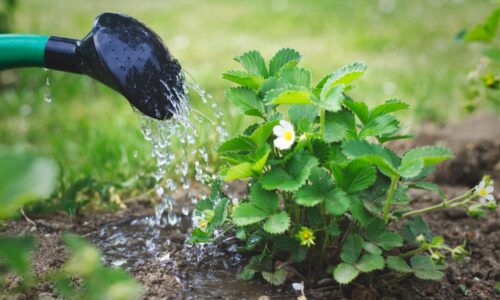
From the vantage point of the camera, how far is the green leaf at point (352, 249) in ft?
5.31

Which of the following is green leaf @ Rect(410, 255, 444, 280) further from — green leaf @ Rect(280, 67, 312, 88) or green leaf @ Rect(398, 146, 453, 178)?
green leaf @ Rect(280, 67, 312, 88)

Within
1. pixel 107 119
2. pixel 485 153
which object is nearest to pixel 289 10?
pixel 107 119

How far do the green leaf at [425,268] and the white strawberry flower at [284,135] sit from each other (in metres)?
0.47

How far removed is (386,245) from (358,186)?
18cm

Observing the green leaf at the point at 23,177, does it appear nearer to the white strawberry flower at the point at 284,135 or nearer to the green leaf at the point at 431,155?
the white strawberry flower at the point at 284,135

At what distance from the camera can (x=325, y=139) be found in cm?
166

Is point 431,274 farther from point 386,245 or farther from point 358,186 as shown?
point 358,186

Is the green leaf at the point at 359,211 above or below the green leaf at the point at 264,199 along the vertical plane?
below

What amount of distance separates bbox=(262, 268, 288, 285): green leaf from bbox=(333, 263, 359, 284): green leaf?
14 cm

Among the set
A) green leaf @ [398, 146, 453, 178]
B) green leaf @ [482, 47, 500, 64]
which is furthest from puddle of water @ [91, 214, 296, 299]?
green leaf @ [482, 47, 500, 64]

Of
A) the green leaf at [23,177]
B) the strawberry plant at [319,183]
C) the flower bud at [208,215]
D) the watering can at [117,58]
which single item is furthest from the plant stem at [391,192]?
the green leaf at [23,177]

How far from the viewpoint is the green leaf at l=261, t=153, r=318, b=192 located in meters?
1.54

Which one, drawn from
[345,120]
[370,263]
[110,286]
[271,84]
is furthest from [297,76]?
[110,286]

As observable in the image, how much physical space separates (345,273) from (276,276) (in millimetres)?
188
